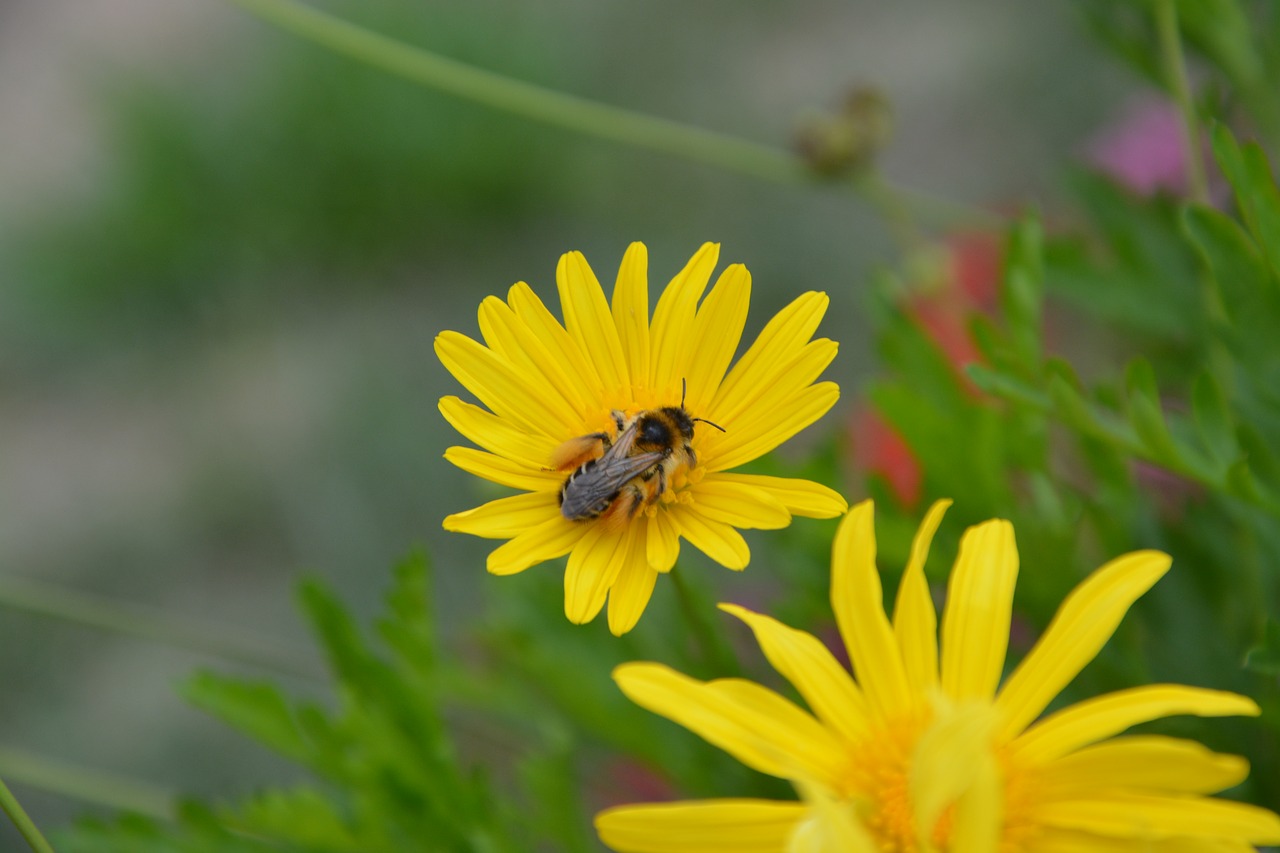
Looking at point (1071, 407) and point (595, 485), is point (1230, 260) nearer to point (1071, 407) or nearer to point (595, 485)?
point (1071, 407)

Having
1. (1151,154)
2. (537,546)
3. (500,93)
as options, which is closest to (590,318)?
(537,546)

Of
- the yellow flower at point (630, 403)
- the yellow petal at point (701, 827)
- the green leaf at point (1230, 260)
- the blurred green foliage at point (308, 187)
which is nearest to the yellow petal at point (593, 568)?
the yellow flower at point (630, 403)

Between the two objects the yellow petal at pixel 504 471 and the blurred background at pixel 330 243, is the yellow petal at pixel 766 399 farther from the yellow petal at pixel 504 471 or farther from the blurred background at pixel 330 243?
the blurred background at pixel 330 243

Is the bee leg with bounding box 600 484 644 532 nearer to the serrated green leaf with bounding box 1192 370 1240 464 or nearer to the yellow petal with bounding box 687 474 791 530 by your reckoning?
the yellow petal with bounding box 687 474 791 530

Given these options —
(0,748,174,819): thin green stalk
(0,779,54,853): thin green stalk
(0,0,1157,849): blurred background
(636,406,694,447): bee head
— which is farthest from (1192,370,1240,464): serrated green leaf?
(0,0,1157,849): blurred background

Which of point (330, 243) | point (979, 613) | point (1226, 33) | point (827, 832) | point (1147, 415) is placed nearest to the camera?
point (827, 832)

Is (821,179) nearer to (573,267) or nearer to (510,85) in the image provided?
(510,85)
